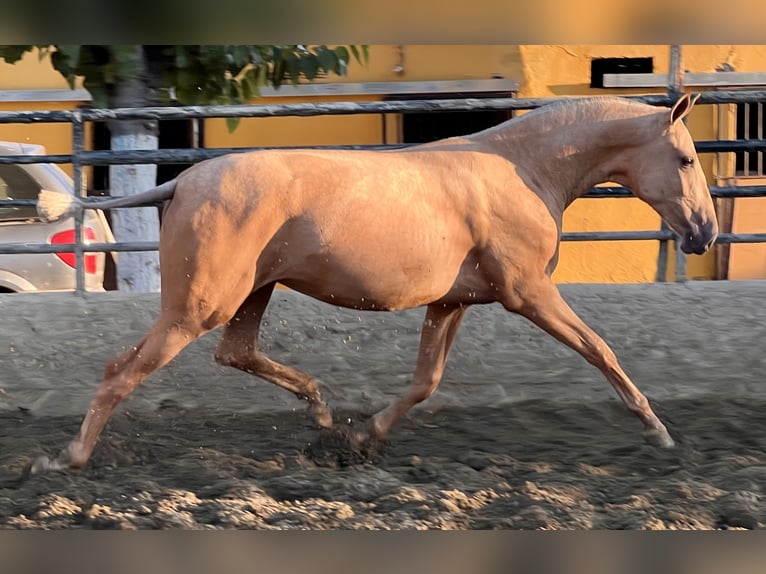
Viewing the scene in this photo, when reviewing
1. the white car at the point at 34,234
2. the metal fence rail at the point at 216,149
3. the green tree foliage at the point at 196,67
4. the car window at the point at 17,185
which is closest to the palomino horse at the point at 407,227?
the metal fence rail at the point at 216,149

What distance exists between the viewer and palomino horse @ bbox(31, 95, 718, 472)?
4.36m

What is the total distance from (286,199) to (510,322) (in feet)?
6.35

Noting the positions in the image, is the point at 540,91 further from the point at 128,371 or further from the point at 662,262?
the point at 128,371

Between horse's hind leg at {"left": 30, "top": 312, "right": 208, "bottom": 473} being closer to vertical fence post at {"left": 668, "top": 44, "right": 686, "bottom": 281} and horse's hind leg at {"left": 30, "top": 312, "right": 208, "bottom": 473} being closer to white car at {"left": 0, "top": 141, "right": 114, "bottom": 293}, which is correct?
vertical fence post at {"left": 668, "top": 44, "right": 686, "bottom": 281}

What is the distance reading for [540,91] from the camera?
1105 centimetres

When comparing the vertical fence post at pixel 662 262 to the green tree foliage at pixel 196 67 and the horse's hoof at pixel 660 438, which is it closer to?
the horse's hoof at pixel 660 438

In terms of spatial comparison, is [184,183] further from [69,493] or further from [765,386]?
[765,386]

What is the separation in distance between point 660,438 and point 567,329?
0.63 meters

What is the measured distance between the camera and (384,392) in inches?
225

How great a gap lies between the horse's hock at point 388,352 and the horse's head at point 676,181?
1179 mm

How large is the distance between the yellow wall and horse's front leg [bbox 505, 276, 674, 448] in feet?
20.1

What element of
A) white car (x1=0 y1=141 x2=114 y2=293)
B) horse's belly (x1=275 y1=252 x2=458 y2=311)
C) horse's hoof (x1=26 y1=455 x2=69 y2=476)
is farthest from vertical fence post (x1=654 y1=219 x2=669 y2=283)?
white car (x1=0 y1=141 x2=114 y2=293)

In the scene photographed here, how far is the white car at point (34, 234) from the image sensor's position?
25.1 ft

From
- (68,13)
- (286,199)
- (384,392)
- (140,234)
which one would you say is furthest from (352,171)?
(140,234)
